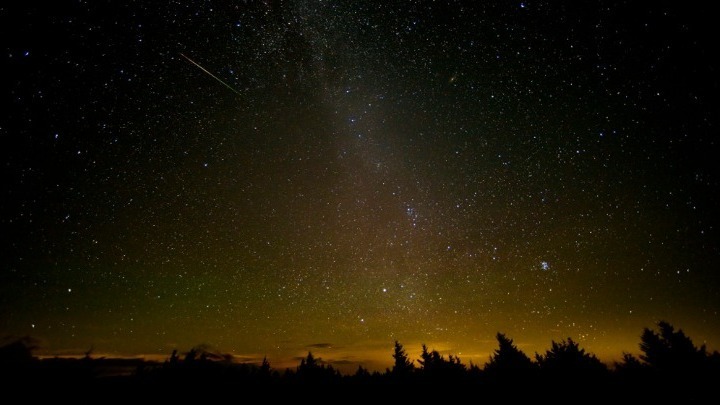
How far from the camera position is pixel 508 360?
76.9 ft

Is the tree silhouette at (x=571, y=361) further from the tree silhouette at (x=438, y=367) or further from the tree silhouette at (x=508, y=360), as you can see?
the tree silhouette at (x=438, y=367)

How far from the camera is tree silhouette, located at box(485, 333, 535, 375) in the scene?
74.9ft

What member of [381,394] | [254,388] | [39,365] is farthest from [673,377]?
[39,365]

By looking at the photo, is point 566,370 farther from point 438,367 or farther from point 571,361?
point 438,367

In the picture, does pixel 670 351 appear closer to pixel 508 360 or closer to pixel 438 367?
pixel 508 360

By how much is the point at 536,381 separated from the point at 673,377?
7.88m

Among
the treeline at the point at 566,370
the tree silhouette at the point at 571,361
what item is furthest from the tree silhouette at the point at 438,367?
the tree silhouette at the point at 571,361

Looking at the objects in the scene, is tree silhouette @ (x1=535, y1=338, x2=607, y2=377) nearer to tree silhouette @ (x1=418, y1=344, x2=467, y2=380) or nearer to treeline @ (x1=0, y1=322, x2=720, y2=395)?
treeline @ (x1=0, y1=322, x2=720, y2=395)

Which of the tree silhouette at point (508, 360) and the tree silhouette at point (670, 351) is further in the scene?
the tree silhouette at point (508, 360)

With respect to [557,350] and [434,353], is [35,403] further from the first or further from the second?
[557,350]

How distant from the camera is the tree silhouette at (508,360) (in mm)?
22844

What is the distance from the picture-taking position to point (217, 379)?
4750 cm

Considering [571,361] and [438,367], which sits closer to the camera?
[571,361]

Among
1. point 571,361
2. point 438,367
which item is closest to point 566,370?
point 571,361
